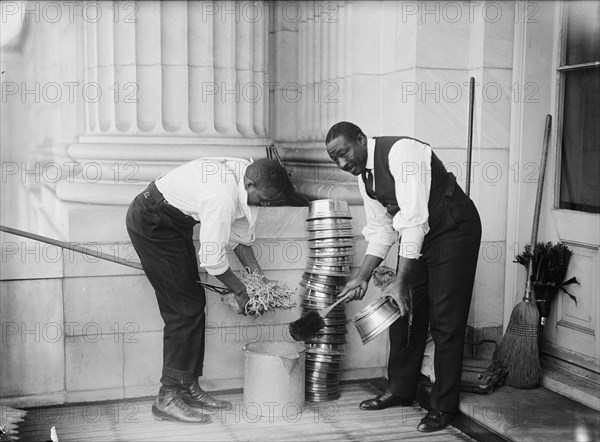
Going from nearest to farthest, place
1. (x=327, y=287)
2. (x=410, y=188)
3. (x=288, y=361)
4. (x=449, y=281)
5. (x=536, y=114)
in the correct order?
(x=410, y=188), (x=449, y=281), (x=288, y=361), (x=327, y=287), (x=536, y=114)

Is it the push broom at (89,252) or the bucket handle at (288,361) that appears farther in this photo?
the bucket handle at (288,361)

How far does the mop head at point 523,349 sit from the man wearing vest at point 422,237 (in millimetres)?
531

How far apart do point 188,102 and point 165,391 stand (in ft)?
6.78

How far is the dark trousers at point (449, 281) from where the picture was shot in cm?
498

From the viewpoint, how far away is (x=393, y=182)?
4914 mm

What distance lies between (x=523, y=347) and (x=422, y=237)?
123 cm

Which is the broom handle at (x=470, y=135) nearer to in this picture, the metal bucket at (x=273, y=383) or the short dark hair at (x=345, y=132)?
the short dark hair at (x=345, y=132)

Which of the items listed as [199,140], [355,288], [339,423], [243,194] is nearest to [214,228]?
[243,194]

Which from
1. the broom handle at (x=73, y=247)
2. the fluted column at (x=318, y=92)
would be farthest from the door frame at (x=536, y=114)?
the broom handle at (x=73, y=247)

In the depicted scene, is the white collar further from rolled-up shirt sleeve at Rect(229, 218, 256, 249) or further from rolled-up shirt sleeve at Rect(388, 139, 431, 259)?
rolled-up shirt sleeve at Rect(388, 139, 431, 259)

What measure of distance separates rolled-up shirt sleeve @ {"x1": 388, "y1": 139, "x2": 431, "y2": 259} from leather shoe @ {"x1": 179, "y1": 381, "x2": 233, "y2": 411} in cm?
164

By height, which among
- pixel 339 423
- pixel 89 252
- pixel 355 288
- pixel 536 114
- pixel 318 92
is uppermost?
pixel 318 92

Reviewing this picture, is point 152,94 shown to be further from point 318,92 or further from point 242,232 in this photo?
point 318,92

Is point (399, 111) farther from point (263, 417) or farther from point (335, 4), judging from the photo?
point (263, 417)
